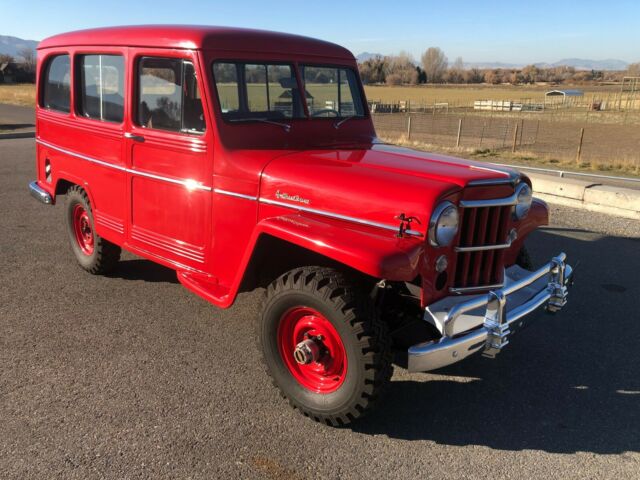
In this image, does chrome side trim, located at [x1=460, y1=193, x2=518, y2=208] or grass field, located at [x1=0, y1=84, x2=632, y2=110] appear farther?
grass field, located at [x1=0, y1=84, x2=632, y2=110]

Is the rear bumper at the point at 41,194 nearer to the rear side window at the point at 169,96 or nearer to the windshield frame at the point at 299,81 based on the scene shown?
the rear side window at the point at 169,96

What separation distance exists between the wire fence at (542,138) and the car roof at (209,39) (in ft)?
41.7

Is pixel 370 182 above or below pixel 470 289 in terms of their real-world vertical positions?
above

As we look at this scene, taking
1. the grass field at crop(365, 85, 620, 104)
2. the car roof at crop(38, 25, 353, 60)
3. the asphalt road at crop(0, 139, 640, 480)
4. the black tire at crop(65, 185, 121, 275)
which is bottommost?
the asphalt road at crop(0, 139, 640, 480)

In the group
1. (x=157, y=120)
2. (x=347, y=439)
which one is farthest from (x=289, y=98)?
(x=347, y=439)

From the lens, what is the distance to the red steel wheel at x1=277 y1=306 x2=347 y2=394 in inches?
114

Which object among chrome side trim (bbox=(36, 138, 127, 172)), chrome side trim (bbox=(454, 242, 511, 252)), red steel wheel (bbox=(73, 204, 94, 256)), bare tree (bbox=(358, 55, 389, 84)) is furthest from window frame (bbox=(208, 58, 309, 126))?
red steel wheel (bbox=(73, 204, 94, 256))

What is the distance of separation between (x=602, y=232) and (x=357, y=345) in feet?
17.5

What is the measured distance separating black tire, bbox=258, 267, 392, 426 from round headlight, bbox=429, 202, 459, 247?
1.53ft

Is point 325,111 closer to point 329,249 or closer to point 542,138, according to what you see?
point 329,249

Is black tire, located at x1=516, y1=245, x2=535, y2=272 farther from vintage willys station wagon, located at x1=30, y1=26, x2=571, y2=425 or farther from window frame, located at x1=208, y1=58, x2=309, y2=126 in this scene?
window frame, located at x1=208, y1=58, x2=309, y2=126

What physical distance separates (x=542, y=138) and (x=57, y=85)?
79.7 ft

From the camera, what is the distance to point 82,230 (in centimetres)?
529

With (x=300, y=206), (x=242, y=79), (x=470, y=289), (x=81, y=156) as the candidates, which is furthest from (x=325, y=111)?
(x=81, y=156)
